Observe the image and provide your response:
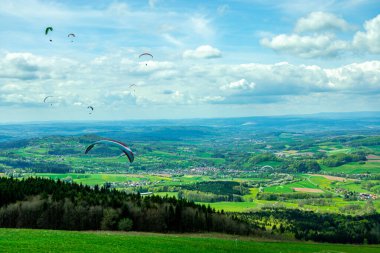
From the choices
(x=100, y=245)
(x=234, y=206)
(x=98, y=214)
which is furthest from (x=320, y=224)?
(x=100, y=245)

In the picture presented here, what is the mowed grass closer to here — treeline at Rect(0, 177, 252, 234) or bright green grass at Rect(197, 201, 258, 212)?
treeline at Rect(0, 177, 252, 234)

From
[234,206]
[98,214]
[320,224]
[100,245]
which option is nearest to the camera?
[100,245]

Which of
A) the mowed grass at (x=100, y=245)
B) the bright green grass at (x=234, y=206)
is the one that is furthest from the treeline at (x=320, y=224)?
the mowed grass at (x=100, y=245)

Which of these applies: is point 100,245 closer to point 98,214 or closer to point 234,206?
point 98,214

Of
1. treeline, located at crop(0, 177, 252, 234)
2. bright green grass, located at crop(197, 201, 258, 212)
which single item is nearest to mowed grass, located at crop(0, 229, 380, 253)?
treeline, located at crop(0, 177, 252, 234)

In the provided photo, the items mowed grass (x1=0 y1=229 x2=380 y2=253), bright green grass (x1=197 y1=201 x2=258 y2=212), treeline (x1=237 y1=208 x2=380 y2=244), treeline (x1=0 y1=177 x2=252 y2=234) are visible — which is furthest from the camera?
bright green grass (x1=197 y1=201 x2=258 y2=212)

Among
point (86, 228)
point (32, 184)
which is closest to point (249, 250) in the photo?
point (86, 228)

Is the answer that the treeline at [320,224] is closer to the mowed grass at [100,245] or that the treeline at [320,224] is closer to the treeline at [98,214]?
the treeline at [98,214]
